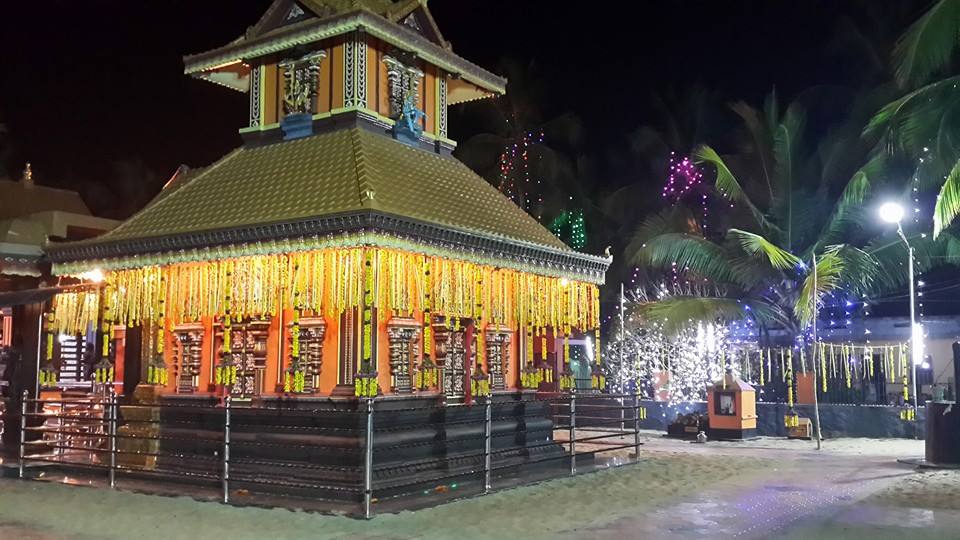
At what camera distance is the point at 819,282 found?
2316 cm

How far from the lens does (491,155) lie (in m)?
33.7

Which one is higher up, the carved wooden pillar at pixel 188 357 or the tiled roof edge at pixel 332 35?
the tiled roof edge at pixel 332 35

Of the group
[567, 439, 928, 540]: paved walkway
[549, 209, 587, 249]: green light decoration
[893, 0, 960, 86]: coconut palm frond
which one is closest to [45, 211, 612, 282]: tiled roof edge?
[567, 439, 928, 540]: paved walkway

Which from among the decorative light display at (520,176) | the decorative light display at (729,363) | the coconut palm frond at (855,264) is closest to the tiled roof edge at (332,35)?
the decorative light display at (729,363)

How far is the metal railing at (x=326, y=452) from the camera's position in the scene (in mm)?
11688

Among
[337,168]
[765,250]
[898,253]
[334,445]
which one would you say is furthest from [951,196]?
[334,445]

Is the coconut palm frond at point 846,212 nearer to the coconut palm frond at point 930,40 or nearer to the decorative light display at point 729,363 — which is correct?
the decorative light display at point 729,363

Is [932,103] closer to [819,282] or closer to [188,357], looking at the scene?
[819,282]

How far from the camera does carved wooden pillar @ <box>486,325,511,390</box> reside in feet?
52.2

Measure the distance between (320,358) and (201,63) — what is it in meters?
6.30

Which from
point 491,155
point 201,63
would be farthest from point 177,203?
point 491,155

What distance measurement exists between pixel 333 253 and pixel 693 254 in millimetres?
15921

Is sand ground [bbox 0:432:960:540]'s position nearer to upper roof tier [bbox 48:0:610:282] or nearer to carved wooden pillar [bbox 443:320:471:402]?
carved wooden pillar [bbox 443:320:471:402]

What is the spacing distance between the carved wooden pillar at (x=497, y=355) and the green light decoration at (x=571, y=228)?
17128 millimetres
